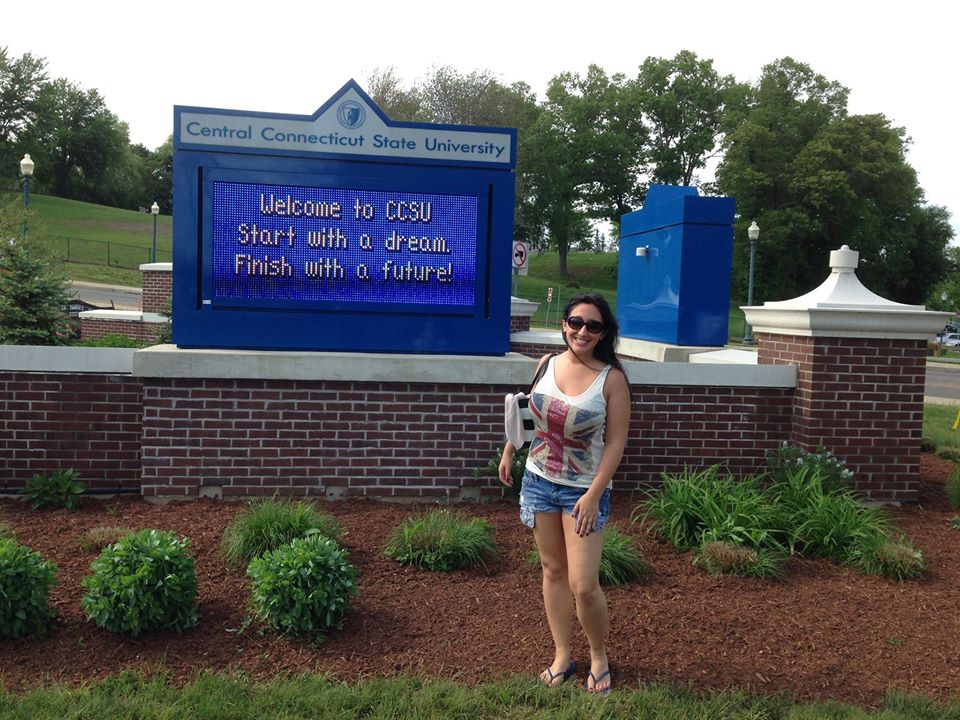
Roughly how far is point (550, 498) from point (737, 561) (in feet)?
6.23

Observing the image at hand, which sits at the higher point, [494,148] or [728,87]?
[728,87]

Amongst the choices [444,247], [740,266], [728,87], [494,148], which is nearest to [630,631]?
[444,247]

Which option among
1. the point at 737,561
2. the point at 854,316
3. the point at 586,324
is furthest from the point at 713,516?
the point at 586,324

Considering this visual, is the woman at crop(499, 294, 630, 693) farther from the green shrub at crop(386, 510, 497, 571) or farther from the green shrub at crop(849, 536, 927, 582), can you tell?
the green shrub at crop(849, 536, 927, 582)

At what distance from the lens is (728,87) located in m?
58.8

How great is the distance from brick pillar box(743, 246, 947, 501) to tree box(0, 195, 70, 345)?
9307 millimetres

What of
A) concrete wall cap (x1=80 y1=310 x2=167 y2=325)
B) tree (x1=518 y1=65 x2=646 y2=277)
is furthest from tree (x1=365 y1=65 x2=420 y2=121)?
concrete wall cap (x1=80 y1=310 x2=167 y2=325)

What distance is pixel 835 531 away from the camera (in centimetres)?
527

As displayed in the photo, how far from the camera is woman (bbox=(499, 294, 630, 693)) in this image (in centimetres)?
342

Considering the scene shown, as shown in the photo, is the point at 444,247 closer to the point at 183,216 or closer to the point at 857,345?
the point at 183,216

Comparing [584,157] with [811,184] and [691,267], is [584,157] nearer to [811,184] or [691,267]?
[811,184]

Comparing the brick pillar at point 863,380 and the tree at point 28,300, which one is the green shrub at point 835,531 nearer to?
the brick pillar at point 863,380

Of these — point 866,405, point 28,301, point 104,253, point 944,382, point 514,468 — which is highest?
point 104,253

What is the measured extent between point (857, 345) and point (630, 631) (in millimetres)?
3540
